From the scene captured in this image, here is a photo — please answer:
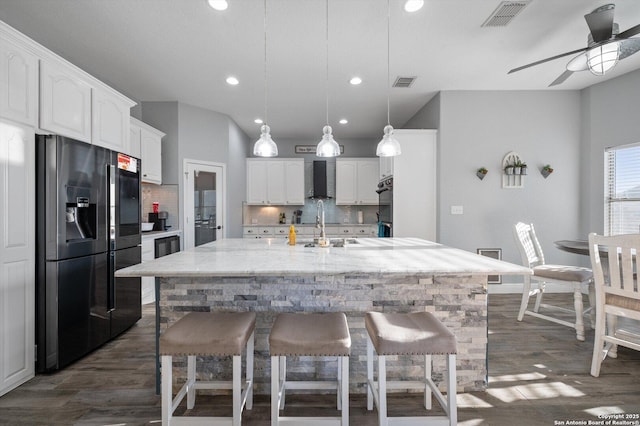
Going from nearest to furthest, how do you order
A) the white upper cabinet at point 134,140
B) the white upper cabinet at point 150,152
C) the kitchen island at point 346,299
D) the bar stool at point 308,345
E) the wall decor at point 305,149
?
the bar stool at point 308,345 → the kitchen island at point 346,299 → the white upper cabinet at point 134,140 → the white upper cabinet at point 150,152 → the wall decor at point 305,149

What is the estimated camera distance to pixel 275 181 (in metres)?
6.50

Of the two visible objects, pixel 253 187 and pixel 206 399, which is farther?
pixel 253 187

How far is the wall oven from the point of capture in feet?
14.6

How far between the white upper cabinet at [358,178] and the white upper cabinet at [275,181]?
2.90ft

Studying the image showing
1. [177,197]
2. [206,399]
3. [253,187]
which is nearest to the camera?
[206,399]

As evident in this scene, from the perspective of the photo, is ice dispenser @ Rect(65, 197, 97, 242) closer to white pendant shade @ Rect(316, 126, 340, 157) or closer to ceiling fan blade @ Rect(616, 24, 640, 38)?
white pendant shade @ Rect(316, 126, 340, 157)

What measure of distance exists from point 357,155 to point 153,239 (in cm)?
463

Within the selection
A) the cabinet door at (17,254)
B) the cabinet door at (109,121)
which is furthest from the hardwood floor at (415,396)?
the cabinet door at (109,121)

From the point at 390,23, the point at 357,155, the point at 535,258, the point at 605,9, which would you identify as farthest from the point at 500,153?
the point at 357,155

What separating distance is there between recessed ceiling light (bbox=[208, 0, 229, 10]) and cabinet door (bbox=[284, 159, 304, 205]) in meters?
4.16

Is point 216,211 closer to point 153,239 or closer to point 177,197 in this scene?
point 177,197

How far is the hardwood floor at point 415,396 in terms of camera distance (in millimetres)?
1697

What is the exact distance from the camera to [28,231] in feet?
6.69

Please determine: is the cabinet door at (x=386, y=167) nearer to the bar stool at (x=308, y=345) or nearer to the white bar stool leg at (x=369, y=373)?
the white bar stool leg at (x=369, y=373)
